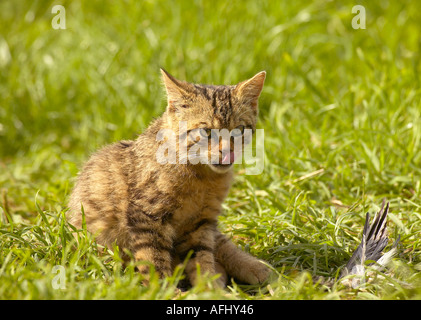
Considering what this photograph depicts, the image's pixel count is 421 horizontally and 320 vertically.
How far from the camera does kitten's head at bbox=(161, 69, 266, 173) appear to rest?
3.25 metres

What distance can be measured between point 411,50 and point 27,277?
5191 mm

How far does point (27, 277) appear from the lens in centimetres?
278

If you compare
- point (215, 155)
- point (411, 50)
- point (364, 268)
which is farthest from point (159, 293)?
point (411, 50)

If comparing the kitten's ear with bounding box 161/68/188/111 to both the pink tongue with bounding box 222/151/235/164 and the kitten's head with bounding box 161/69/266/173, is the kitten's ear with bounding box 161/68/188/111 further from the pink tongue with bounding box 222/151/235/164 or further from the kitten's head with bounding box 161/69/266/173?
the pink tongue with bounding box 222/151/235/164

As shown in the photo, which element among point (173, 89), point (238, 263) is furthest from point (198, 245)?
point (173, 89)

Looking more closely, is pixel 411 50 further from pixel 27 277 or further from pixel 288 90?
pixel 27 277

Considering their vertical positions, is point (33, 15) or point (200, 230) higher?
point (33, 15)

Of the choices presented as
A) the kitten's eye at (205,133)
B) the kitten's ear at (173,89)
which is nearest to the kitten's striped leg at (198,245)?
the kitten's eye at (205,133)

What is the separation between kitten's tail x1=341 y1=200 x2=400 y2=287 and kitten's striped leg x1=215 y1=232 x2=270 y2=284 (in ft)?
1.63

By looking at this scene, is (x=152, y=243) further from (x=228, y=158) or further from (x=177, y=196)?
(x=228, y=158)

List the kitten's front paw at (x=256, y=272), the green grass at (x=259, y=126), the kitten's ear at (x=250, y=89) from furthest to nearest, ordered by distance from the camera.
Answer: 1. the kitten's ear at (x=250, y=89)
2. the kitten's front paw at (x=256, y=272)
3. the green grass at (x=259, y=126)

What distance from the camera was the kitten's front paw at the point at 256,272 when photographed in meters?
3.27

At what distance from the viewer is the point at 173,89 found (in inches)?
133

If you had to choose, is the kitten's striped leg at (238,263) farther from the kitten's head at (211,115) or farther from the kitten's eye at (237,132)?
the kitten's eye at (237,132)
